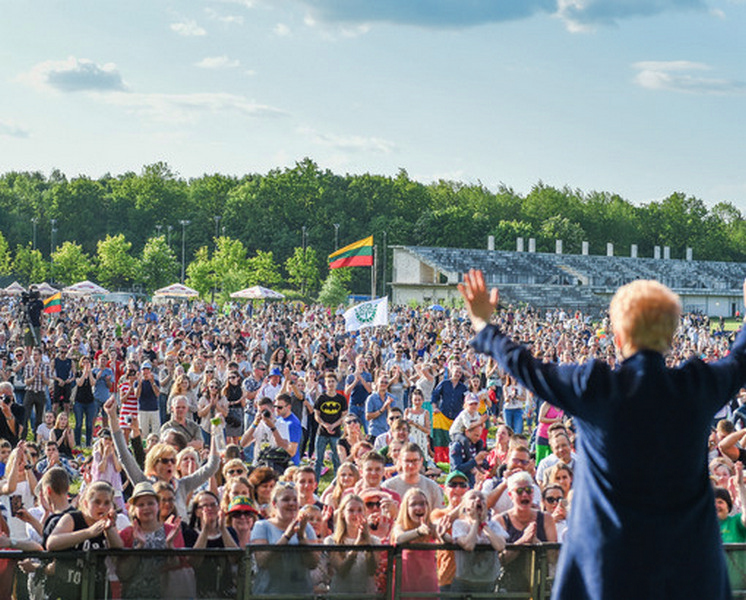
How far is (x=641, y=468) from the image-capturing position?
2.64 meters

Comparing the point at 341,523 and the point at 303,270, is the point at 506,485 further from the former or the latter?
the point at 303,270

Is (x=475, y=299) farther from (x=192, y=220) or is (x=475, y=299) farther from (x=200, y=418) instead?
(x=192, y=220)

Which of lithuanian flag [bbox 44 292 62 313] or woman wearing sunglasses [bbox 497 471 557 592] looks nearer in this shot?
woman wearing sunglasses [bbox 497 471 557 592]

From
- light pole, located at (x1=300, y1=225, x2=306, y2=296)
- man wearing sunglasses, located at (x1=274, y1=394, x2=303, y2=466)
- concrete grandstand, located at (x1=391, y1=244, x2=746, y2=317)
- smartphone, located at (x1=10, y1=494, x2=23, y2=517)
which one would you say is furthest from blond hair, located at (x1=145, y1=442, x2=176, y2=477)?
light pole, located at (x1=300, y1=225, x2=306, y2=296)

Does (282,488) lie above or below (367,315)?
below

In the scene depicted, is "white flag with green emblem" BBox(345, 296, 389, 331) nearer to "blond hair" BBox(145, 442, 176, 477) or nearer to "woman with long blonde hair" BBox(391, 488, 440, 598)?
"blond hair" BBox(145, 442, 176, 477)

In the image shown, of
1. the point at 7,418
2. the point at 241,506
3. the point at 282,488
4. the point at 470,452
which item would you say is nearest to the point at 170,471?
the point at 241,506

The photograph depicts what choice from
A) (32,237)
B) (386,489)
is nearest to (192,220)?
(32,237)

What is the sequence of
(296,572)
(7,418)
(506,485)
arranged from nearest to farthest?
(296,572) → (506,485) → (7,418)

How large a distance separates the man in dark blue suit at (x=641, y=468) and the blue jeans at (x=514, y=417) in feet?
42.1

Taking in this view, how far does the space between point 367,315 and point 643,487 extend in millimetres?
19028

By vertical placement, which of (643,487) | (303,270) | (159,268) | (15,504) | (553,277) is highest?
(553,277)

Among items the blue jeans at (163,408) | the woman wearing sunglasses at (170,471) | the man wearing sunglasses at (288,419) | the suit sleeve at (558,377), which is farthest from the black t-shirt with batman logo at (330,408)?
the suit sleeve at (558,377)

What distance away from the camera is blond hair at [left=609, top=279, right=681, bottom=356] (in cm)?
275
